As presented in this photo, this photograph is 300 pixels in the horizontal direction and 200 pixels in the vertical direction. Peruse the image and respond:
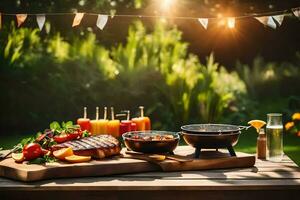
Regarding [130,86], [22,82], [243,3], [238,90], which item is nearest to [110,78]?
[130,86]

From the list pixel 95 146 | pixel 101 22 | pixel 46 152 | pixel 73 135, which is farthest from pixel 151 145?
pixel 101 22

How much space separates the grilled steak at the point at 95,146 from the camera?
145 inches

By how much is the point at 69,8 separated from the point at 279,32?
4986 mm

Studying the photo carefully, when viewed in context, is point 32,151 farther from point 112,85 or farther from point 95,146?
point 112,85

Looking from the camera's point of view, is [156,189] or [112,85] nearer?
[156,189]

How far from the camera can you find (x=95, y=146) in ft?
12.2

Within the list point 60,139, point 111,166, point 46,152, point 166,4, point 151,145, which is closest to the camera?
point 111,166

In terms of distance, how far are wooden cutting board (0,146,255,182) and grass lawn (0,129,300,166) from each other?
3.72 meters

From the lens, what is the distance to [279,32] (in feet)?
44.2

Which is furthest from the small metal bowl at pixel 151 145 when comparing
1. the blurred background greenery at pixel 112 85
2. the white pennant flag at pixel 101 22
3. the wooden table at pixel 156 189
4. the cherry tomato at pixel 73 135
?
the blurred background greenery at pixel 112 85

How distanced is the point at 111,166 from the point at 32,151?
1.71 ft

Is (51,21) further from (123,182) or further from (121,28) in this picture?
(123,182)

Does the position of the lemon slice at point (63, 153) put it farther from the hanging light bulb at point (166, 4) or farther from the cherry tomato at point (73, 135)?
the hanging light bulb at point (166, 4)

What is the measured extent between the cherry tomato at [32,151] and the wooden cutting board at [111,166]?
0.24 ft
